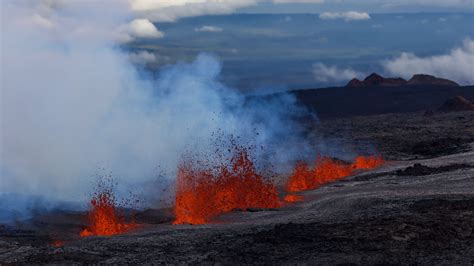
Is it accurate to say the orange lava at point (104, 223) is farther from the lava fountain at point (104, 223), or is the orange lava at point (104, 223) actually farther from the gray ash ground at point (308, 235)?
the gray ash ground at point (308, 235)

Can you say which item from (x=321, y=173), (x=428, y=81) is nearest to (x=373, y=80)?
(x=428, y=81)

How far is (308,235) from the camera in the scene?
74.7 ft

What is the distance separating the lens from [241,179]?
35.0 m


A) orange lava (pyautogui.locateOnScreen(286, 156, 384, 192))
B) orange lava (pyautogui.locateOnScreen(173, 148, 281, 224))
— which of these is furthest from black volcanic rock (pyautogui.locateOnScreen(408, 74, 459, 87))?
orange lava (pyautogui.locateOnScreen(173, 148, 281, 224))

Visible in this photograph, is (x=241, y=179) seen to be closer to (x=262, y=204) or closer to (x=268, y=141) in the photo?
(x=262, y=204)

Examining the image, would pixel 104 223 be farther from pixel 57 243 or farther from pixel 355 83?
pixel 355 83

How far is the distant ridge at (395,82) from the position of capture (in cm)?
15238

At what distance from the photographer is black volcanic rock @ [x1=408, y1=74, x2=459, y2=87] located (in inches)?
6093

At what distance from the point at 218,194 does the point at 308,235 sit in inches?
423

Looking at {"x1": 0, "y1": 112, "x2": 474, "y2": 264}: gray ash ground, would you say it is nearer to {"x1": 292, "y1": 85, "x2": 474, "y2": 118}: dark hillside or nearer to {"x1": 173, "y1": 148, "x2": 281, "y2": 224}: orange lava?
{"x1": 173, "y1": 148, "x2": 281, "y2": 224}: orange lava

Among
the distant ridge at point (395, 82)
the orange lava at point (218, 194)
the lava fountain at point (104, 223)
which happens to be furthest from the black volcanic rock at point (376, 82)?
the lava fountain at point (104, 223)

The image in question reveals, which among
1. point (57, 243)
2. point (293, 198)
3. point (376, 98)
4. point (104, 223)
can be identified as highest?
point (376, 98)

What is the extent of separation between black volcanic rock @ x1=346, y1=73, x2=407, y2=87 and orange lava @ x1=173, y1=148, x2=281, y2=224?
120 meters

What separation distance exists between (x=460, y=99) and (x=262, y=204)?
261 feet
